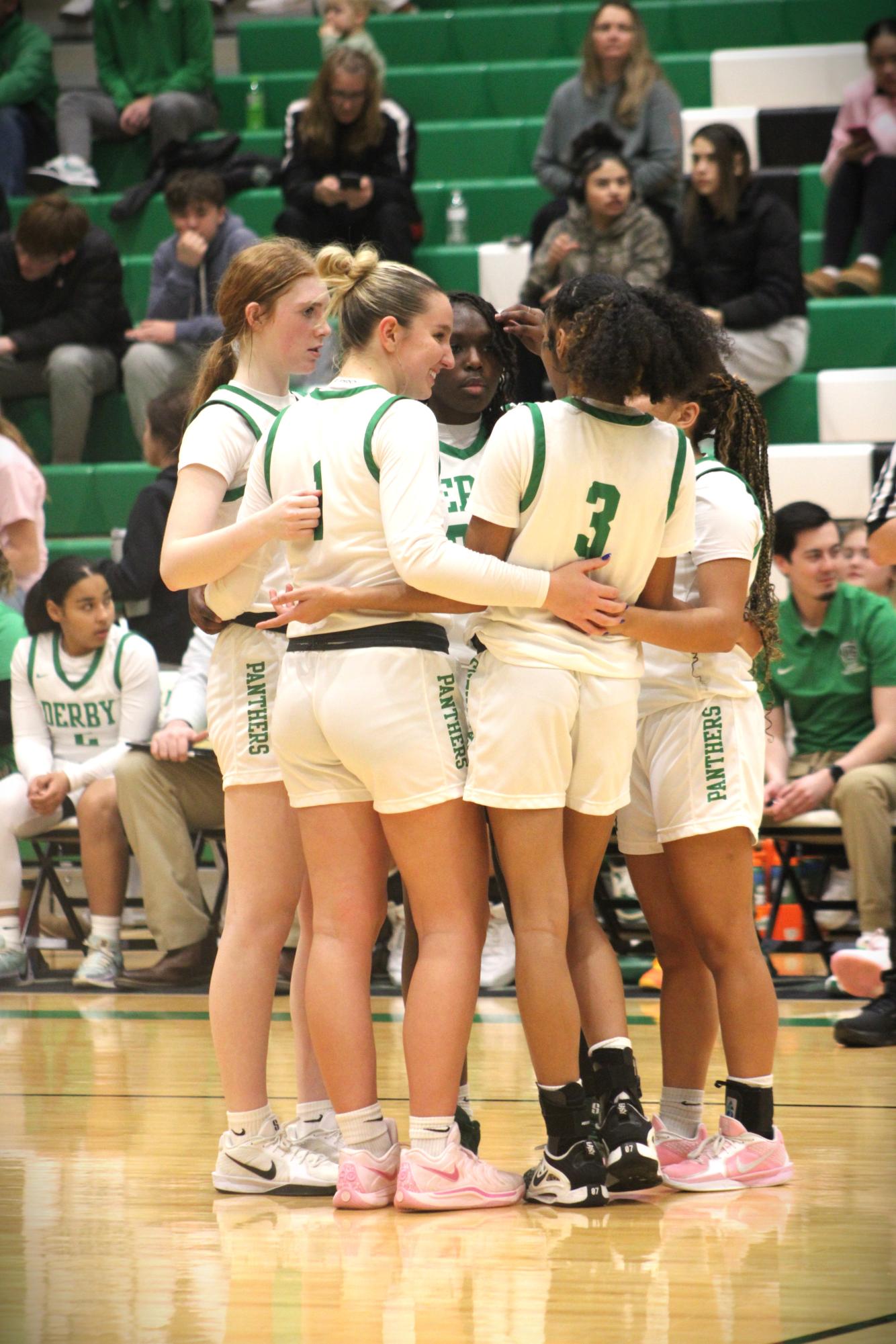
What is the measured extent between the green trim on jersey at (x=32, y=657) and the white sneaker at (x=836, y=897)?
275cm

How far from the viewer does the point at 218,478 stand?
3.00m

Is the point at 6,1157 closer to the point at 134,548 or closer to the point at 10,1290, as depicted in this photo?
the point at 10,1290

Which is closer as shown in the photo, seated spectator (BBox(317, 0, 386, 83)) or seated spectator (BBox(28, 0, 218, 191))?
seated spectator (BBox(317, 0, 386, 83))

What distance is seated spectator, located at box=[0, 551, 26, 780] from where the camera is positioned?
6004mm

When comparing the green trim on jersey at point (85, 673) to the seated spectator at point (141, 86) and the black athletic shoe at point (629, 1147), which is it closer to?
the black athletic shoe at point (629, 1147)

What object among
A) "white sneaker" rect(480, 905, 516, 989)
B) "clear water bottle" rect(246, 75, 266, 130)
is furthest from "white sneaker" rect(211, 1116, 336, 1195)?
"clear water bottle" rect(246, 75, 266, 130)

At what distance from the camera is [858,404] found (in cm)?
722

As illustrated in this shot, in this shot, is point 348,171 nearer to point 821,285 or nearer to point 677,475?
point 821,285

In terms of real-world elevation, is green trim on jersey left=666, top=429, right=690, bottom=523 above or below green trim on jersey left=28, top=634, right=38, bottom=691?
above

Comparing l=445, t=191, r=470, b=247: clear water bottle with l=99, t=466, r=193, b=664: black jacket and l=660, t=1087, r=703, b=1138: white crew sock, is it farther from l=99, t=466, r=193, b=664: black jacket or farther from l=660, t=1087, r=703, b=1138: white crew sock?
l=660, t=1087, r=703, b=1138: white crew sock

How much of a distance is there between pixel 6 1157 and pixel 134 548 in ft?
10.1

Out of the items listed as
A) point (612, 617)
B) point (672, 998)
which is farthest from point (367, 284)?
point (672, 998)

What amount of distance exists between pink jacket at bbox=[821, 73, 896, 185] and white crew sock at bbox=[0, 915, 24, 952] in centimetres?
491

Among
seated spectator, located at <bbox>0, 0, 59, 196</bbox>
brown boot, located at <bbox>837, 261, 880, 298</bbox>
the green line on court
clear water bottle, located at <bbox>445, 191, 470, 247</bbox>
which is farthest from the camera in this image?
seated spectator, located at <bbox>0, 0, 59, 196</bbox>
